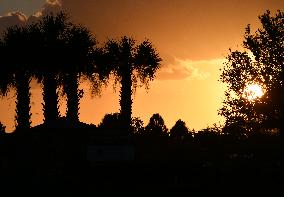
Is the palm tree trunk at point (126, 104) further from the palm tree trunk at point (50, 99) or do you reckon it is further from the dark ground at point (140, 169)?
the palm tree trunk at point (50, 99)

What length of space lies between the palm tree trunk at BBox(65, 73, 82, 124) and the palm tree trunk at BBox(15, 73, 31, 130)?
4472 millimetres

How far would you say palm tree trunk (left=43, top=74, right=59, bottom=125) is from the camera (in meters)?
58.3

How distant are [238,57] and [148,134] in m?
13.6

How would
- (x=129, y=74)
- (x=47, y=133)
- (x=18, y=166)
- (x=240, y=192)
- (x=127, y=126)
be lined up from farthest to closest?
(x=129, y=74)
(x=127, y=126)
(x=47, y=133)
(x=18, y=166)
(x=240, y=192)

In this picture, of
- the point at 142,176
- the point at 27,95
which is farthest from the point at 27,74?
the point at 142,176

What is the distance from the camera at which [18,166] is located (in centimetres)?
4356

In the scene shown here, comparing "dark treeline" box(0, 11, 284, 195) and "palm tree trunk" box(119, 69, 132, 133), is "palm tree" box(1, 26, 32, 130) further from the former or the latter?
"palm tree trunk" box(119, 69, 132, 133)

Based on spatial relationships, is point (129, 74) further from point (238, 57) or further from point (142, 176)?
point (142, 176)

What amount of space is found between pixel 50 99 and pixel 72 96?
101 inches

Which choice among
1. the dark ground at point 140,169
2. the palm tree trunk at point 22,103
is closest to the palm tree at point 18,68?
the palm tree trunk at point 22,103

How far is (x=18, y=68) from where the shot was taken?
60906 mm

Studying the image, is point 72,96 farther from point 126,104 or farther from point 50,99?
point 126,104

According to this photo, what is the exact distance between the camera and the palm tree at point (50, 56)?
5881 cm

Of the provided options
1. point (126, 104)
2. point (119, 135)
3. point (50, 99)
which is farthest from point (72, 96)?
point (119, 135)
